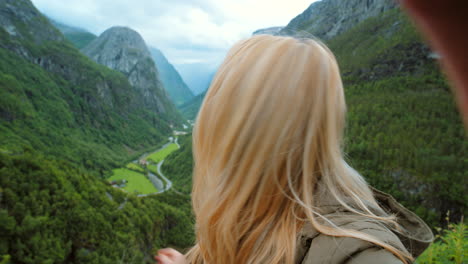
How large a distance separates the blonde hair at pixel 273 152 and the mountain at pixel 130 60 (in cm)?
14451

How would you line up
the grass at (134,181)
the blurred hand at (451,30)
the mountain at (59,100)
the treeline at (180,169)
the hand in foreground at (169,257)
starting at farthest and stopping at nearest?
the mountain at (59,100) → the treeline at (180,169) → the grass at (134,181) → the hand in foreground at (169,257) → the blurred hand at (451,30)

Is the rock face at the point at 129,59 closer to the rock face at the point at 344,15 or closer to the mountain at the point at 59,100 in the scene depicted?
the mountain at the point at 59,100

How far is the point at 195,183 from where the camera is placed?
1941 mm

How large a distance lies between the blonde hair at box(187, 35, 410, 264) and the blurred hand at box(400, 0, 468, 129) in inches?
47.1

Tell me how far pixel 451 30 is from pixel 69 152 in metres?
91.6

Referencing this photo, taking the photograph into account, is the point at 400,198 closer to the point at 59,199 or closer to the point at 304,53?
the point at 304,53

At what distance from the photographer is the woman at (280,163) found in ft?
4.58

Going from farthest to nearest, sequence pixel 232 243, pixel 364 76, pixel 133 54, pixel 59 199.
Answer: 1. pixel 133 54
2. pixel 364 76
3. pixel 59 199
4. pixel 232 243

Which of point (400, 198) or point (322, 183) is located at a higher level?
point (322, 183)

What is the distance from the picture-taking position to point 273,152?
1.46 meters

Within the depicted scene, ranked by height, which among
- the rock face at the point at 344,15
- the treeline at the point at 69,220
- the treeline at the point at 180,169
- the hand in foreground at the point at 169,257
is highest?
the rock face at the point at 344,15

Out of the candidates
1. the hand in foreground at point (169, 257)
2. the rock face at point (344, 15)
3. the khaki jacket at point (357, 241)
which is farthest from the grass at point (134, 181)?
the khaki jacket at point (357, 241)

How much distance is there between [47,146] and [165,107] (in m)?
77.6

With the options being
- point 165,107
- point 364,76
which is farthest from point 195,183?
point 165,107
